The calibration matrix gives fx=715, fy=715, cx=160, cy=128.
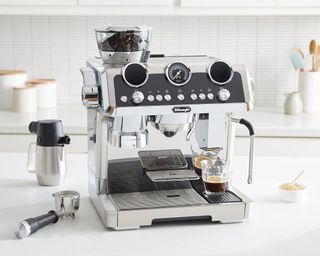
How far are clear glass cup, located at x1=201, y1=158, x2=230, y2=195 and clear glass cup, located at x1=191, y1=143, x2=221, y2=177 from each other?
33 millimetres

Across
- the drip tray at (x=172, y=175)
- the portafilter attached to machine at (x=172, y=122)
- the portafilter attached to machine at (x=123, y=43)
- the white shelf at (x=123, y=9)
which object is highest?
the white shelf at (x=123, y=9)

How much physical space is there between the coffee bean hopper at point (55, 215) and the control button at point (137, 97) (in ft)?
1.16

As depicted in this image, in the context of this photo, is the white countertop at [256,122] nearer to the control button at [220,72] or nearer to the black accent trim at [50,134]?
the black accent trim at [50,134]

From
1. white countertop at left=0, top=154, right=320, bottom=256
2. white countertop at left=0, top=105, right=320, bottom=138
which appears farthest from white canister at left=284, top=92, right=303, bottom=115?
white countertop at left=0, top=154, right=320, bottom=256

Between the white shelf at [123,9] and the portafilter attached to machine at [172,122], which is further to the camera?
the white shelf at [123,9]

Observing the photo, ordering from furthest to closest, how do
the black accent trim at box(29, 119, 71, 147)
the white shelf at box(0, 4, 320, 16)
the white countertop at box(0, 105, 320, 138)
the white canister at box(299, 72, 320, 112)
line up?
1. the white canister at box(299, 72, 320, 112)
2. the white shelf at box(0, 4, 320, 16)
3. the white countertop at box(0, 105, 320, 138)
4. the black accent trim at box(29, 119, 71, 147)

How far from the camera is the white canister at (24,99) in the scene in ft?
13.5

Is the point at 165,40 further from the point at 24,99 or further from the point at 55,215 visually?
the point at 55,215

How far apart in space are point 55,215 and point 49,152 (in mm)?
367

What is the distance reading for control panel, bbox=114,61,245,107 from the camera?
199cm

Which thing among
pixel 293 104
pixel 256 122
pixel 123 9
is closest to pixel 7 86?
pixel 123 9

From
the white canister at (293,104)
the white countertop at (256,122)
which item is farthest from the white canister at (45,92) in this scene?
the white canister at (293,104)

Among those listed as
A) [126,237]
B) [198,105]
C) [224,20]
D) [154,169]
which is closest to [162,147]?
[154,169]

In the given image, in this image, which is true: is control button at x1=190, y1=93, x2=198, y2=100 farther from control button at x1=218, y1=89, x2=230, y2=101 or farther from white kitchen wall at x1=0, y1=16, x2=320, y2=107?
white kitchen wall at x1=0, y1=16, x2=320, y2=107
